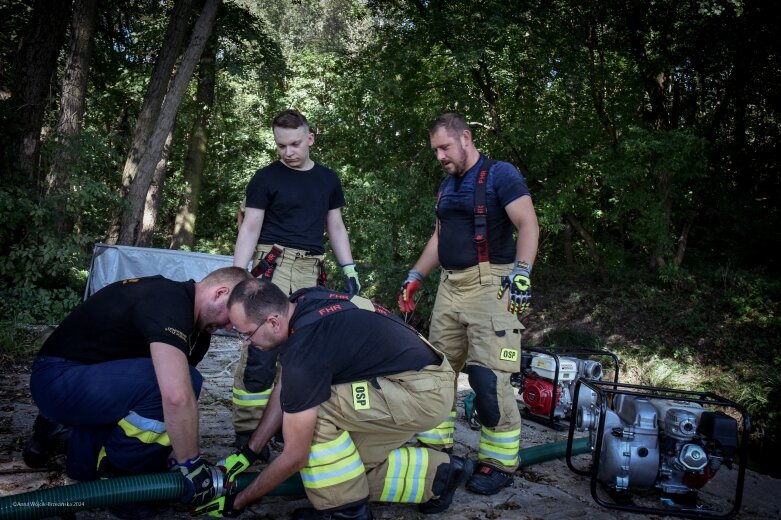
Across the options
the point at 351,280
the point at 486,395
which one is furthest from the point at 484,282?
the point at 351,280

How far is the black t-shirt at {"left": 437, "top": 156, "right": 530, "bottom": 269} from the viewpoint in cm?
328

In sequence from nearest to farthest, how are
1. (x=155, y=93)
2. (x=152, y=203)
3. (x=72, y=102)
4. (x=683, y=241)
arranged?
(x=72, y=102) < (x=155, y=93) < (x=683, y=241) < (x=152, y=203)

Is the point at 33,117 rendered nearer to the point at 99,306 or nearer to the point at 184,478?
the point at 99,306

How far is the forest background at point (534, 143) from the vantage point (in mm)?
8164

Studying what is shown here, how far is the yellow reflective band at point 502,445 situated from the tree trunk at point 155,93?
8.39 meters

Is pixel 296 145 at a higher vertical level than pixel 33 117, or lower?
lower

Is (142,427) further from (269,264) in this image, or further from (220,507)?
(269,264)

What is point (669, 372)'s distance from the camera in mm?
8742

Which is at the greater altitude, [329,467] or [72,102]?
[72,102]

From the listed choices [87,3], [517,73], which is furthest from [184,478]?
[517,73]

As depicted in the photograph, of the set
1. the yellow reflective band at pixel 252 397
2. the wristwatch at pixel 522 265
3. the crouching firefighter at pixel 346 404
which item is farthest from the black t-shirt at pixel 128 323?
the wristwatch at pixel 522 265

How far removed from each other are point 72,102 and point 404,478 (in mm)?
8370

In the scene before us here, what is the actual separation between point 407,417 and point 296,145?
5.93 ft

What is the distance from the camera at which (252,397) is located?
332 centimetres
